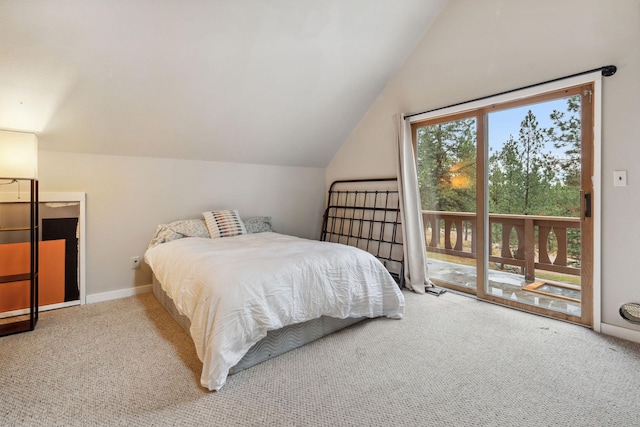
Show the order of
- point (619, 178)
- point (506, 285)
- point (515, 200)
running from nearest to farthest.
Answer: point (619, 178), point (515, 200), point (506, 285)

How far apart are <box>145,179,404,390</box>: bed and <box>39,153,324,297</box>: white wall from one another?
1.61 ft

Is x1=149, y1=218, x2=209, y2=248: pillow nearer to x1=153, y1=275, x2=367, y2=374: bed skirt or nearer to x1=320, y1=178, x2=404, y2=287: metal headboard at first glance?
x1=153, y1=275, x2=367, y2=374: bed skirt

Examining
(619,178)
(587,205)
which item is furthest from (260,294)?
(619,178)

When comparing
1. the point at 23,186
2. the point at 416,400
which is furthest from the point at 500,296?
the point at 23,186

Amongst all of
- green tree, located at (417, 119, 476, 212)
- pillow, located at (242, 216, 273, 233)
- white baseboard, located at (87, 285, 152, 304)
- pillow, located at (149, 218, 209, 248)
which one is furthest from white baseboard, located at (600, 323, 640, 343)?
white baseboard, located at (87, 285, 152, 304)

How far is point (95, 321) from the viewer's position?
2.56 metres

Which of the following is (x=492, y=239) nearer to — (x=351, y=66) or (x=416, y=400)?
(x=416, y=400)

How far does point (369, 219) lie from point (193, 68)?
2.57m

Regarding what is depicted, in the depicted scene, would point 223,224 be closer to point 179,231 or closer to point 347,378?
point 179,231

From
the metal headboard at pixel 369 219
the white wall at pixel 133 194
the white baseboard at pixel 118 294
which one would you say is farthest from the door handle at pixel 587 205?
the white baseboard at pixel 118 294

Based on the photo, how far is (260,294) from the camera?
1861 millimetres

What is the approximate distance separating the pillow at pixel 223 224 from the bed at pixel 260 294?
1.29 feet

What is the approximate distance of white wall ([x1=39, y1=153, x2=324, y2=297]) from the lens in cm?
295

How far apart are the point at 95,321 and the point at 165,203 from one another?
132 cm
